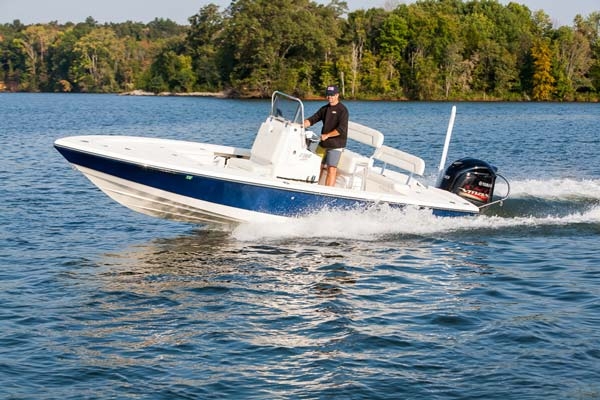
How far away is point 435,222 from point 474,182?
1.15 m

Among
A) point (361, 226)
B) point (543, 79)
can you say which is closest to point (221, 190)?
point (361, 226)

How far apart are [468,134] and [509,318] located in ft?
112

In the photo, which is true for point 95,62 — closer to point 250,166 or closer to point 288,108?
point 288,108

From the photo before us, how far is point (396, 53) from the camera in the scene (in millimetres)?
101625

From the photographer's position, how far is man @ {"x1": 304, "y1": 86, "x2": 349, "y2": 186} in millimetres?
14211

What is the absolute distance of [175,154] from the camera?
14617 millimetres

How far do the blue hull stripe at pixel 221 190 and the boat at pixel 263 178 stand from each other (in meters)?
0.02

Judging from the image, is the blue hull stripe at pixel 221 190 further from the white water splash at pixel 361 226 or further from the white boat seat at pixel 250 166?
the white boat seat at pixel 250 166

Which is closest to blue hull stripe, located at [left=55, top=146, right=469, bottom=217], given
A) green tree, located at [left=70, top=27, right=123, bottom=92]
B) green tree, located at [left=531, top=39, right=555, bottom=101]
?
green tree, located at [left=531, top=39, right=555, bottom=101]

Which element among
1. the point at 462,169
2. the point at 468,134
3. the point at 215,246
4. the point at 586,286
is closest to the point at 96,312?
the point at 215,246

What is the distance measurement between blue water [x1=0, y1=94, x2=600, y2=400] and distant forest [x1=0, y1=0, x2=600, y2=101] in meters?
78.5

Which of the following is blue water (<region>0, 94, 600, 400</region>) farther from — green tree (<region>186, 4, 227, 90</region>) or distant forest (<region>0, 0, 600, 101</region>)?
green tree (<region>186, 4, 227, 90</region>)

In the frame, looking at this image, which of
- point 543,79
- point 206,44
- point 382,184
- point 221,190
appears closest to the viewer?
point 221,190

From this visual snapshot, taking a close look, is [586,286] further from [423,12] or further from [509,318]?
[423,12]
